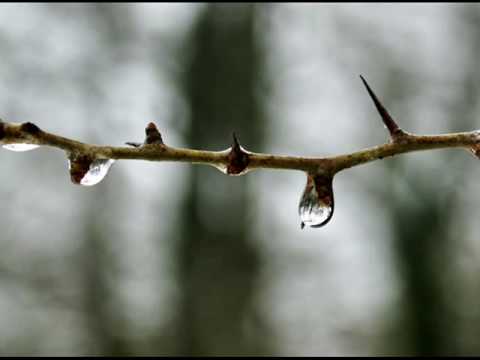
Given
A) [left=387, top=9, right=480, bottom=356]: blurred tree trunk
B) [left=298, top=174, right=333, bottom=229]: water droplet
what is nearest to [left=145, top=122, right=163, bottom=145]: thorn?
[left=298, top=174, right=333, bottom=229]: water droplet

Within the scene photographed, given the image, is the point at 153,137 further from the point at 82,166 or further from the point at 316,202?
the point at 316,202

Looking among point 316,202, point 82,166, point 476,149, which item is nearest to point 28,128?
point 82,166

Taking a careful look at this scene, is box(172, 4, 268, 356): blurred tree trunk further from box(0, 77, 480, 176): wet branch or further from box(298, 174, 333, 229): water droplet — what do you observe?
box(0, 77, 480, 176): wet branch

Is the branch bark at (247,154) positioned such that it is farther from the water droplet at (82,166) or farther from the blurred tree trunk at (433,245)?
the blurred tree trunk at (433,245)

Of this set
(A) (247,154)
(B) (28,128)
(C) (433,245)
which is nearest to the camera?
(B) (28,128)

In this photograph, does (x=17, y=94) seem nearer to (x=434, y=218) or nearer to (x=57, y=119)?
(x=57, y=119)

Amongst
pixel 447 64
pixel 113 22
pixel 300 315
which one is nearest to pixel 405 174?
pixel 447 64
